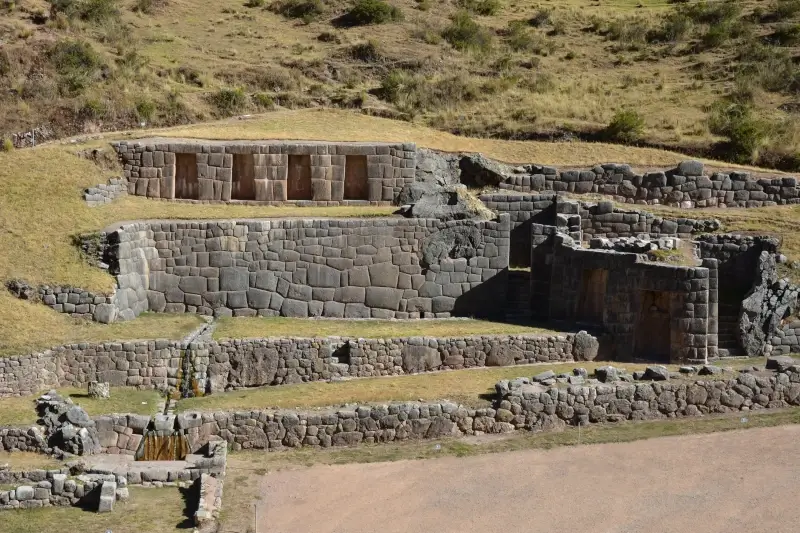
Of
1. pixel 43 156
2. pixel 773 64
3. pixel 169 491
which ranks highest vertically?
pixel 773 64

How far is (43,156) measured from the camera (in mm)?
32281

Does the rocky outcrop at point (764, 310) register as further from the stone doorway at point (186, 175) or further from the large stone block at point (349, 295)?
the stone doorway at point (186, 175)

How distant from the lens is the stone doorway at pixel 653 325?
28.7 m

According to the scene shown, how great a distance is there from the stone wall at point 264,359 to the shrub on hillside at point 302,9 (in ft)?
91.1

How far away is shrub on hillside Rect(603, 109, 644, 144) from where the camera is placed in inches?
1522

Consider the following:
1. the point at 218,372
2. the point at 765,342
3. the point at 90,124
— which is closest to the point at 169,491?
the point at 218,372

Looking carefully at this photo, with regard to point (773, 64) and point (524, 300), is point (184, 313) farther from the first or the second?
point (773, 64)

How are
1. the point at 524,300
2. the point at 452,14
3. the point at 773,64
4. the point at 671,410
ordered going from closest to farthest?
the point at 671,410 < the point at 524,300 < the point at 773,64 < the point at 452,14

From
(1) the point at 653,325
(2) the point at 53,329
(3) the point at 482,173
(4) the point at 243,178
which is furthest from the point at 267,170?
(1) the point at 653,325

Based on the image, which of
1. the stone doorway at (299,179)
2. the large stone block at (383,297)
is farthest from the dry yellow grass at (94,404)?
the stone doorway at (299,179)

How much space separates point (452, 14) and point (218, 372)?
99.5 ft

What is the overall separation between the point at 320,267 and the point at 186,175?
4925 millimetres

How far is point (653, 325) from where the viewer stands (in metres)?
29.0

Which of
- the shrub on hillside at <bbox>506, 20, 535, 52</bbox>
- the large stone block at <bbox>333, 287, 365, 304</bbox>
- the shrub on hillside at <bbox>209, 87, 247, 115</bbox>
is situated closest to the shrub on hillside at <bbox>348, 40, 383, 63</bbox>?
the shrub on hillside at <bbox>506, 20, 535, 52</bbox>
